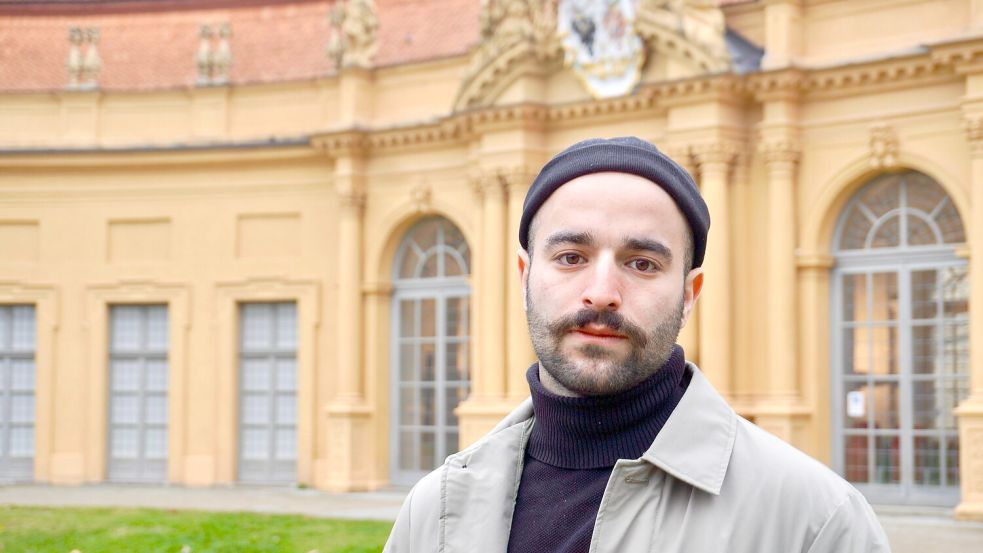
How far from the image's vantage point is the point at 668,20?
18984mm

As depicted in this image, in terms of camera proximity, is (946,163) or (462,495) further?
(946,163)

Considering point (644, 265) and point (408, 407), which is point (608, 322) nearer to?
point (644, 265)

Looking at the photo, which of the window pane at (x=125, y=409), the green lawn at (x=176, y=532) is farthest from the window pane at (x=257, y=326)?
the green lawn at (x=176, y=532)

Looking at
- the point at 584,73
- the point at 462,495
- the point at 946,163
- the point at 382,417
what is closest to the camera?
the point at 462,495

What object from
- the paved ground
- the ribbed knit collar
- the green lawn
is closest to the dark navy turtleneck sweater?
the ribbed knit collar

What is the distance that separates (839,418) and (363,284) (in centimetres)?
842

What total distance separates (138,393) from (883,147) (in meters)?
13.8

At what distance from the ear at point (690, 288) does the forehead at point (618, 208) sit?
0.11 m

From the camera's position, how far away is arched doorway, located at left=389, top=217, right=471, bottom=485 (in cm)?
2262

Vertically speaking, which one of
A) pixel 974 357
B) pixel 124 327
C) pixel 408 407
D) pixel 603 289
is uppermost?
pixel 124 327

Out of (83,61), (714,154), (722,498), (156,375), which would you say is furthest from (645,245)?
(83,61)

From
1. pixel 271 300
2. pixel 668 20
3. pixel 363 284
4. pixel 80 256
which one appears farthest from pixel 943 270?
pixel 80 256

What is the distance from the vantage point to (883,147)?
17.7 metres

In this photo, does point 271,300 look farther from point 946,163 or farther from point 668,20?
point 946,163
